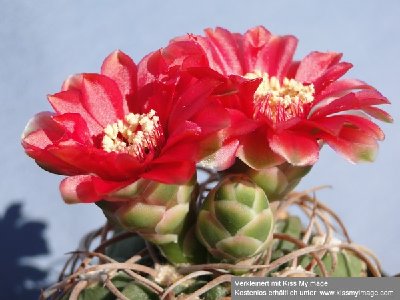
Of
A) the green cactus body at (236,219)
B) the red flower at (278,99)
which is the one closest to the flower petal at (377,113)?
the red flower at (278,99)

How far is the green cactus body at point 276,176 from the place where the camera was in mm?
569

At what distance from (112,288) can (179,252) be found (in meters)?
0.06

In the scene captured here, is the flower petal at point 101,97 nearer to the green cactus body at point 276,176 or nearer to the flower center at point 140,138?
the flower center at point 140,138

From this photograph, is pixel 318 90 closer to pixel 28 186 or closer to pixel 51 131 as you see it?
pixel 51 131

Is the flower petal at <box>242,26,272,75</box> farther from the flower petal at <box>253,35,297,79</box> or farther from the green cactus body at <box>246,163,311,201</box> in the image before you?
the green cactus body at <box>246,163,311,201</box>

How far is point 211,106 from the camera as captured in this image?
20.5 inches

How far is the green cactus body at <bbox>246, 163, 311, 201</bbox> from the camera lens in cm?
57

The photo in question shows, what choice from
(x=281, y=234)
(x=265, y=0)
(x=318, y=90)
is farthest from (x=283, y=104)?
(x=265, y=0)

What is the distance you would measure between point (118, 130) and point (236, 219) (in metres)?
0.13

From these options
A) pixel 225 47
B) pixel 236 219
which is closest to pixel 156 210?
pixel 236 219

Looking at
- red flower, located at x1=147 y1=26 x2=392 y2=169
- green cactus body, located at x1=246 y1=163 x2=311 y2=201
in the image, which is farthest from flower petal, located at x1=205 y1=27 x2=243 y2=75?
green cactus body, located at x1=246 y1=163 x2=311 y2=201

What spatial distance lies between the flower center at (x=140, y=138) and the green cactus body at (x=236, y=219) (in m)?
0.06

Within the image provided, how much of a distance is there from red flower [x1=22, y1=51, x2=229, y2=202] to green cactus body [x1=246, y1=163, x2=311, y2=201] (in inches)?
3.1

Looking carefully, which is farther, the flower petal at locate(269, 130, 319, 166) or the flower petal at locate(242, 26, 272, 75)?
the flower petal at locate(242, 26, 272, 75)
